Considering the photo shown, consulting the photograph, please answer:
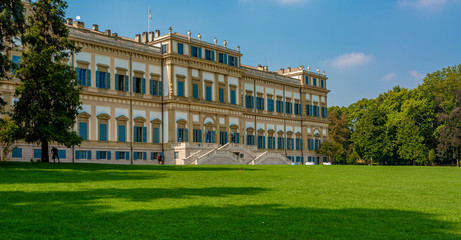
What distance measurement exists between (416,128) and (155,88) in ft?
133

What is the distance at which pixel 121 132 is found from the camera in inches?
1977

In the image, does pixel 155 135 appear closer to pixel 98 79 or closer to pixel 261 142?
pixel 98 79

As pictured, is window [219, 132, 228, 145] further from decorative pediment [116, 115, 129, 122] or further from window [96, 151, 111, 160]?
window [96, 151, 111, 160]

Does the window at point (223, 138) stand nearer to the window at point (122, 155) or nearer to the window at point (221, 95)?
the window at point (221, 95)

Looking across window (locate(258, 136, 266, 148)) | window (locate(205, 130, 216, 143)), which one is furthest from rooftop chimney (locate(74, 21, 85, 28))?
window (locate(258, 136, 266, 148))

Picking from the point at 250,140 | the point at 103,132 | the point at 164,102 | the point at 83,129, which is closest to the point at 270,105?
the point at 250,140

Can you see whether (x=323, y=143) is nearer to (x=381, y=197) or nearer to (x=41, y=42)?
(x=41, y=42)

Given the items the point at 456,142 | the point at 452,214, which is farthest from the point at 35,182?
the point at 456,142

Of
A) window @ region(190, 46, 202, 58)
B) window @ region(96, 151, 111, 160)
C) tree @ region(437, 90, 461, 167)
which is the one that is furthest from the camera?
tree @ region(437, 90, 461, 167)

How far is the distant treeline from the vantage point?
222 feet

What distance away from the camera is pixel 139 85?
52.6 m

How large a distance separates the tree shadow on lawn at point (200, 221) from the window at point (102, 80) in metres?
36.5

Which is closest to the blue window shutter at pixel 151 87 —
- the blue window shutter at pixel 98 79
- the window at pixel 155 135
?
the window at pixel 155 135

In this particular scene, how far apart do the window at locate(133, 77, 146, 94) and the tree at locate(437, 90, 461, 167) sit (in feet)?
136
